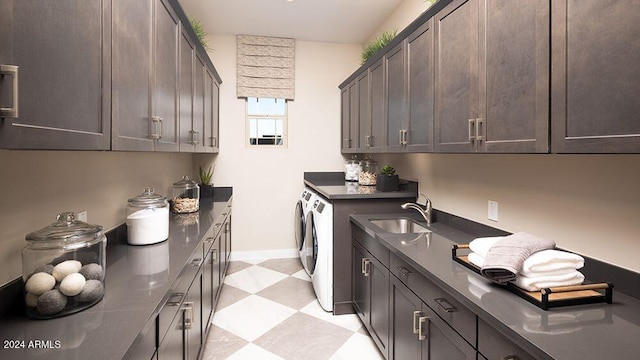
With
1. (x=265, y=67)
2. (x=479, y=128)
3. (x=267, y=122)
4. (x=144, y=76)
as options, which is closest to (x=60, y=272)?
(x=144, y=76)

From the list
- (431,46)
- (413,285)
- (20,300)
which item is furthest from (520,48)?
(20,300)

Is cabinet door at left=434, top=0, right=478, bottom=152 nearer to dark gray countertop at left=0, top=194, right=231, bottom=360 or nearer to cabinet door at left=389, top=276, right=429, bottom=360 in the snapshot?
cabinet door at left=389, top=276, right=429, bottom=360

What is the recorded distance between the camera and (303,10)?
3.51 metres

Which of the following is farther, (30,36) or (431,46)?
(431,46)

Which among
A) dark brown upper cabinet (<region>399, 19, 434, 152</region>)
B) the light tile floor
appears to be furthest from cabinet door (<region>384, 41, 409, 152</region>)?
the light tile floor

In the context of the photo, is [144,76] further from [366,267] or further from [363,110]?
[363,110]

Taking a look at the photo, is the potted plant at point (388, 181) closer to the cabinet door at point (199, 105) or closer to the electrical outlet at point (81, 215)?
the cabinet door at point (199, 105)

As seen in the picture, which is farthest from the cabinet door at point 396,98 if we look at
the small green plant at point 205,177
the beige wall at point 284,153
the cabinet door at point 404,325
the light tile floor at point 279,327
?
the small green plant at point 205,177

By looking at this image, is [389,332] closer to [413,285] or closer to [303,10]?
[413,285]

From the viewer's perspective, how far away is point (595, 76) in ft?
3.39

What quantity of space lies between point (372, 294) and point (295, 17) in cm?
300

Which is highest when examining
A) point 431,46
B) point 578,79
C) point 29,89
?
point 431,46

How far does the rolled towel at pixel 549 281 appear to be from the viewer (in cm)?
117

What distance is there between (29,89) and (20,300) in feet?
2.57
